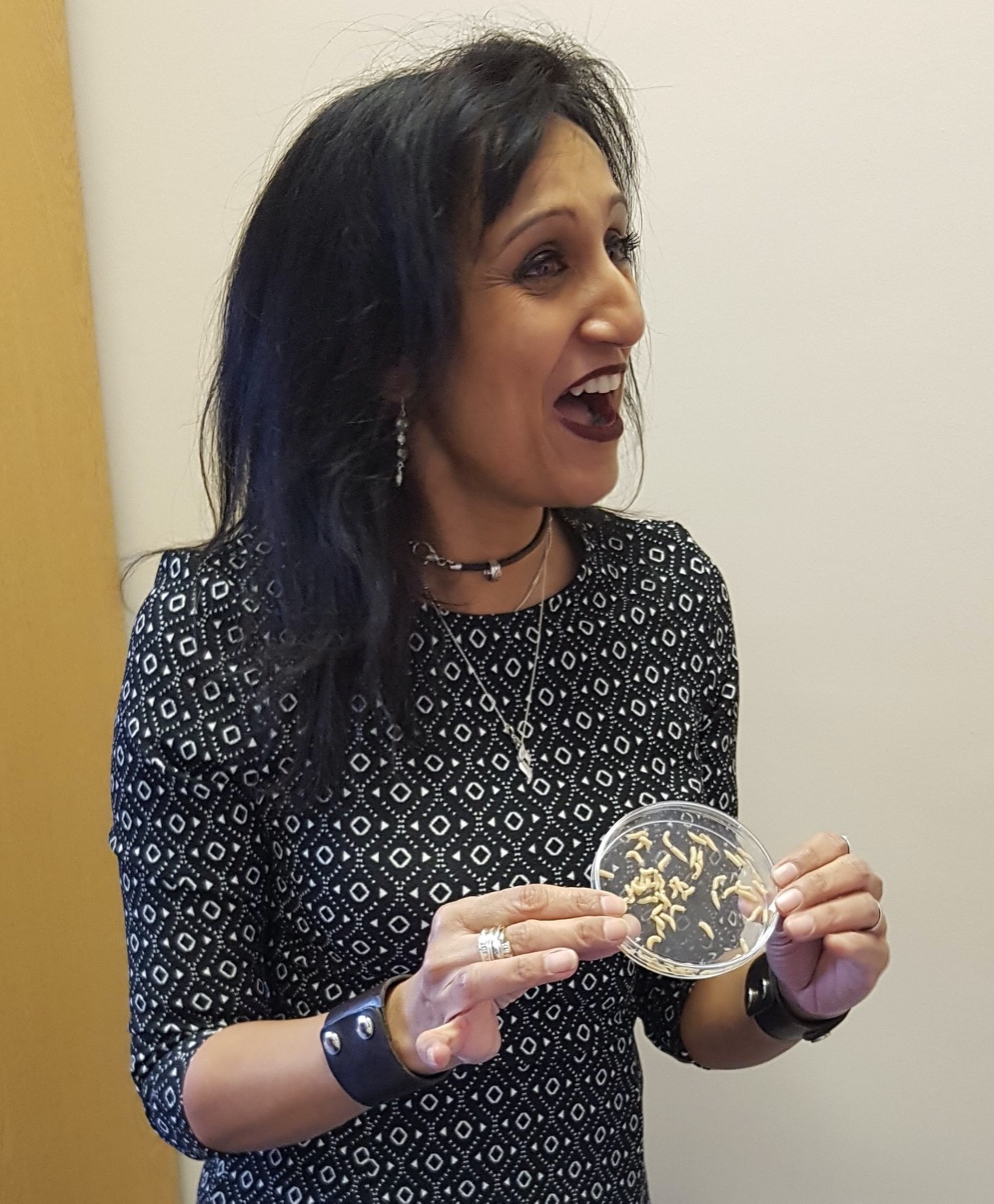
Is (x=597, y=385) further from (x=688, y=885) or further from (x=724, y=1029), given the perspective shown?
(x=724, y=1029)

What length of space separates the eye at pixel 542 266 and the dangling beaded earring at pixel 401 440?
14 cm

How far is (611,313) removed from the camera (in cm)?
81

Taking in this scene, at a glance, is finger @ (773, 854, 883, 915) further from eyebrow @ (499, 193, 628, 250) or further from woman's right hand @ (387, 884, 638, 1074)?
eyebrow @ (499, 193, 628, 250)

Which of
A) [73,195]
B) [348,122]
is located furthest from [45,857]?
[348,122]

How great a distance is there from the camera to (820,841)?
765 mm

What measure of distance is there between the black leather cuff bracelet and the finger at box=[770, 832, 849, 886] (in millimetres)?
274

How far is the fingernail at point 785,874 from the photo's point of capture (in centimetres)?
75

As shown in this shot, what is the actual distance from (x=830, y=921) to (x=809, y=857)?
0.15ft

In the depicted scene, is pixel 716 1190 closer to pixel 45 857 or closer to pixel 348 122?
pixel 45 857

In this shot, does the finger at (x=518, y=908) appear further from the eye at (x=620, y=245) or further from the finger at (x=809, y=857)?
the eye at (x=620, y=245)

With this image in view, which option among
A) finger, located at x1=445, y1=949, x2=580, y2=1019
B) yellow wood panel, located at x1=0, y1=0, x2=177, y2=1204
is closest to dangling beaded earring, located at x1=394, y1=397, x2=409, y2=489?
finger, located at x1=445, y1=949, x2=580, y2=1019

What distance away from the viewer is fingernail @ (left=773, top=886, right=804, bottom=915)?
727mm

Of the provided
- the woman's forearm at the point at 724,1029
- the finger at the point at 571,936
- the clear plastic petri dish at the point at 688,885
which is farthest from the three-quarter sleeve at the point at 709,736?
the finger at the point at 571,936

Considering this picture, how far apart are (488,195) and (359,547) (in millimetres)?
285
